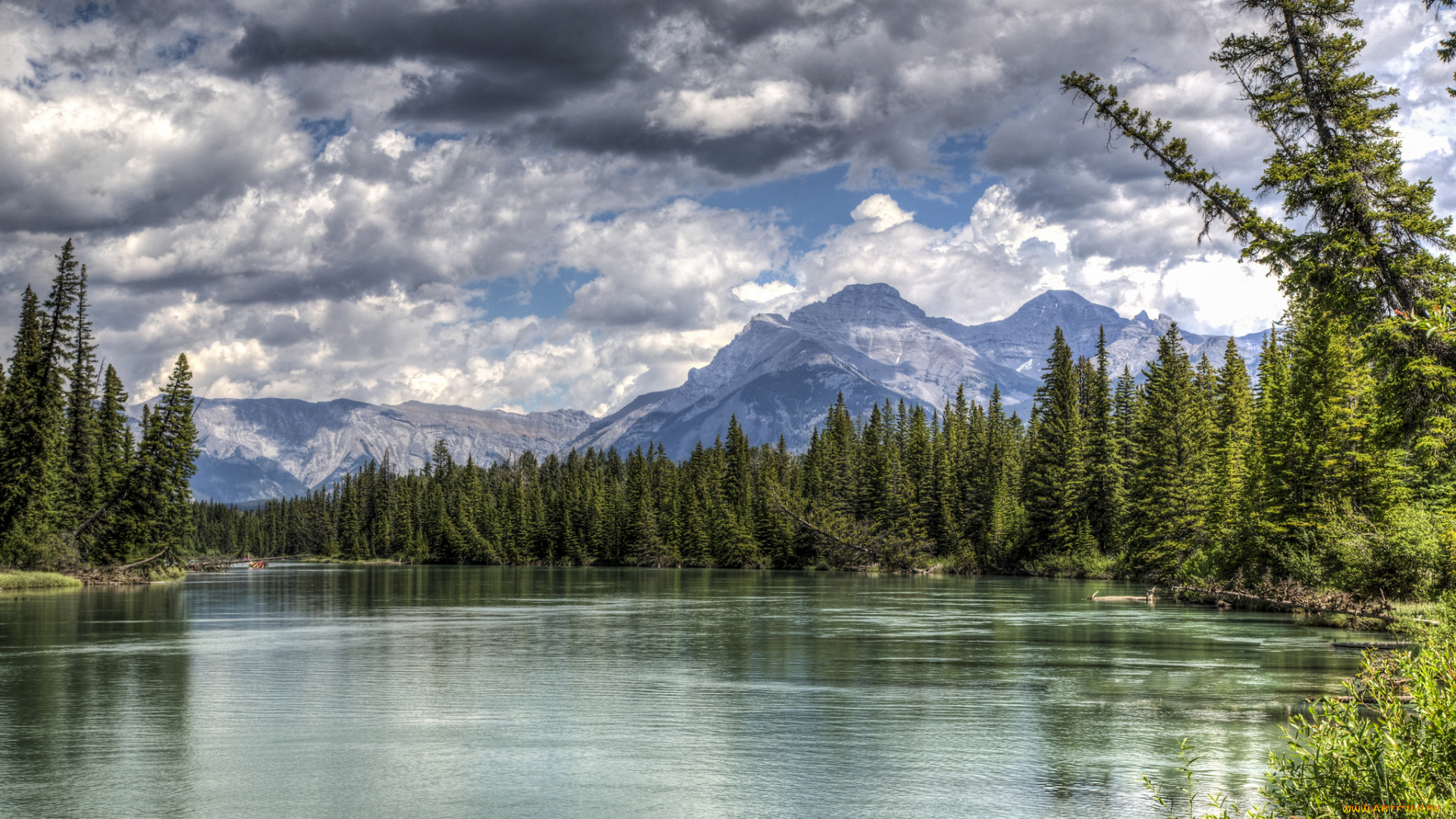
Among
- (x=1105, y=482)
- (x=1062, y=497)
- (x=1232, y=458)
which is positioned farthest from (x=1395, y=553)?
(x=1062, y=497)

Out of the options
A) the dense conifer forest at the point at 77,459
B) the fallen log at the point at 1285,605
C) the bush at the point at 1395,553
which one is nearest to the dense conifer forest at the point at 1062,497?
the bush at the point at 1395,553

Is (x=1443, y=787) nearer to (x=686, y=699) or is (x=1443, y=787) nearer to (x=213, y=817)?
(x=213, y=817)

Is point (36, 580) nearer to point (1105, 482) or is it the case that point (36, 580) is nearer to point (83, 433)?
point (83, 433)

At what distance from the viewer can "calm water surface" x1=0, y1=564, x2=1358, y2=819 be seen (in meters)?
14.9

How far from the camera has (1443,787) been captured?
932 centimetres

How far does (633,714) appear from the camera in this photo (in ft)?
70.2

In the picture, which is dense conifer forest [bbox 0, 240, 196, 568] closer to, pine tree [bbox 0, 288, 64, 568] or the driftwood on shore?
pine tree [bbox 0, 288, 64, 568]

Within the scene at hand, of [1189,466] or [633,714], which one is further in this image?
[1189,466]

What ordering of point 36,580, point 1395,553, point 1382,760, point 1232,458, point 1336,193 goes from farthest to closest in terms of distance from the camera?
point 36,580
point 1232,458
point 1395,553
point 1336,193
point 1382,760

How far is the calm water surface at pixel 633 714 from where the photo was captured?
1485 cm

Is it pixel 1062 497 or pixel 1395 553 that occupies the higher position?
pixel 1062 497

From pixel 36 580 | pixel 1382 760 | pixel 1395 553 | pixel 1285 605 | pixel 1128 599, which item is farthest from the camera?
pixel 36 580

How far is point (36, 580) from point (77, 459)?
64.1 ft

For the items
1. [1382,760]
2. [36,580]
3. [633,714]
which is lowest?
[36,580]
